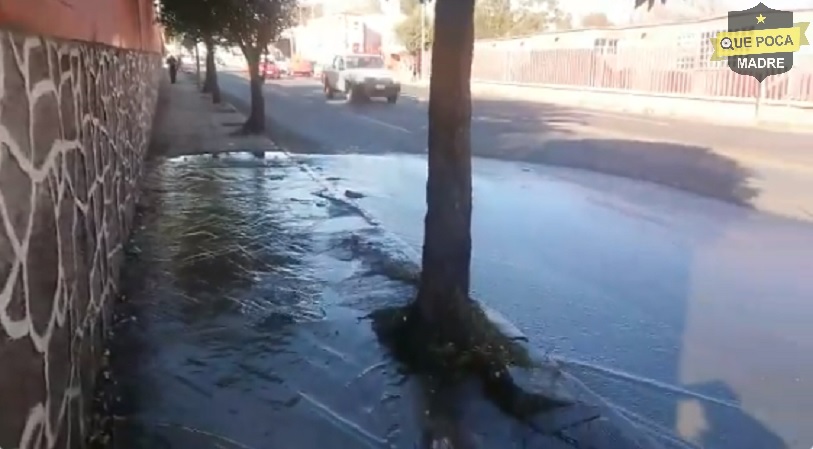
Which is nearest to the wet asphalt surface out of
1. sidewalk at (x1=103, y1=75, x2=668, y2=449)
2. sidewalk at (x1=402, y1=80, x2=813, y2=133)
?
sidewalk at (x1=103, y1=75, x2=668, y2=449)

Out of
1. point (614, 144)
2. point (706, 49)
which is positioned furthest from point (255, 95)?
point (706, 49)

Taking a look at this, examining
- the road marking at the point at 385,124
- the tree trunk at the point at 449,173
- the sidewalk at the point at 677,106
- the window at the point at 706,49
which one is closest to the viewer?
the tree trunk at the point at 449,173

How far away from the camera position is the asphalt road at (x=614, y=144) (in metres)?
12.4

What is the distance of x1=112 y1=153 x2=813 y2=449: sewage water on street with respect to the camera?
4.39m

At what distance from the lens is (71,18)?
15.8 feet

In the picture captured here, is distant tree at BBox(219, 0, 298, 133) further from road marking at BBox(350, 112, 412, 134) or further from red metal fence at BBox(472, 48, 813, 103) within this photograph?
red metal fence at BBox(472, 48, 813, 103)

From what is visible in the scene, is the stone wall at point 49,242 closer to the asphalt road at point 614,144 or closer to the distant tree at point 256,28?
the asphalt road at point 614,144

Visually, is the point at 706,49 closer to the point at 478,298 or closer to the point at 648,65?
the point at 648,65

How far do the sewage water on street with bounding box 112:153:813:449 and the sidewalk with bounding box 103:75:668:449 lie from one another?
0.02 m

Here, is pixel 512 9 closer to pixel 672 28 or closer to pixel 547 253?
pixel 672 28

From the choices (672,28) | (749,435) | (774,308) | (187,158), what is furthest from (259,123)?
(672,28)

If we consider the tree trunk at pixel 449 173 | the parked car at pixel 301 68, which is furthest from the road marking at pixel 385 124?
the parked car at pixel 301 68

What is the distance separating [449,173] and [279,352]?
1.54 meters

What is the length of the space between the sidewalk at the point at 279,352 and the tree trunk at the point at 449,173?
530 millimetres
